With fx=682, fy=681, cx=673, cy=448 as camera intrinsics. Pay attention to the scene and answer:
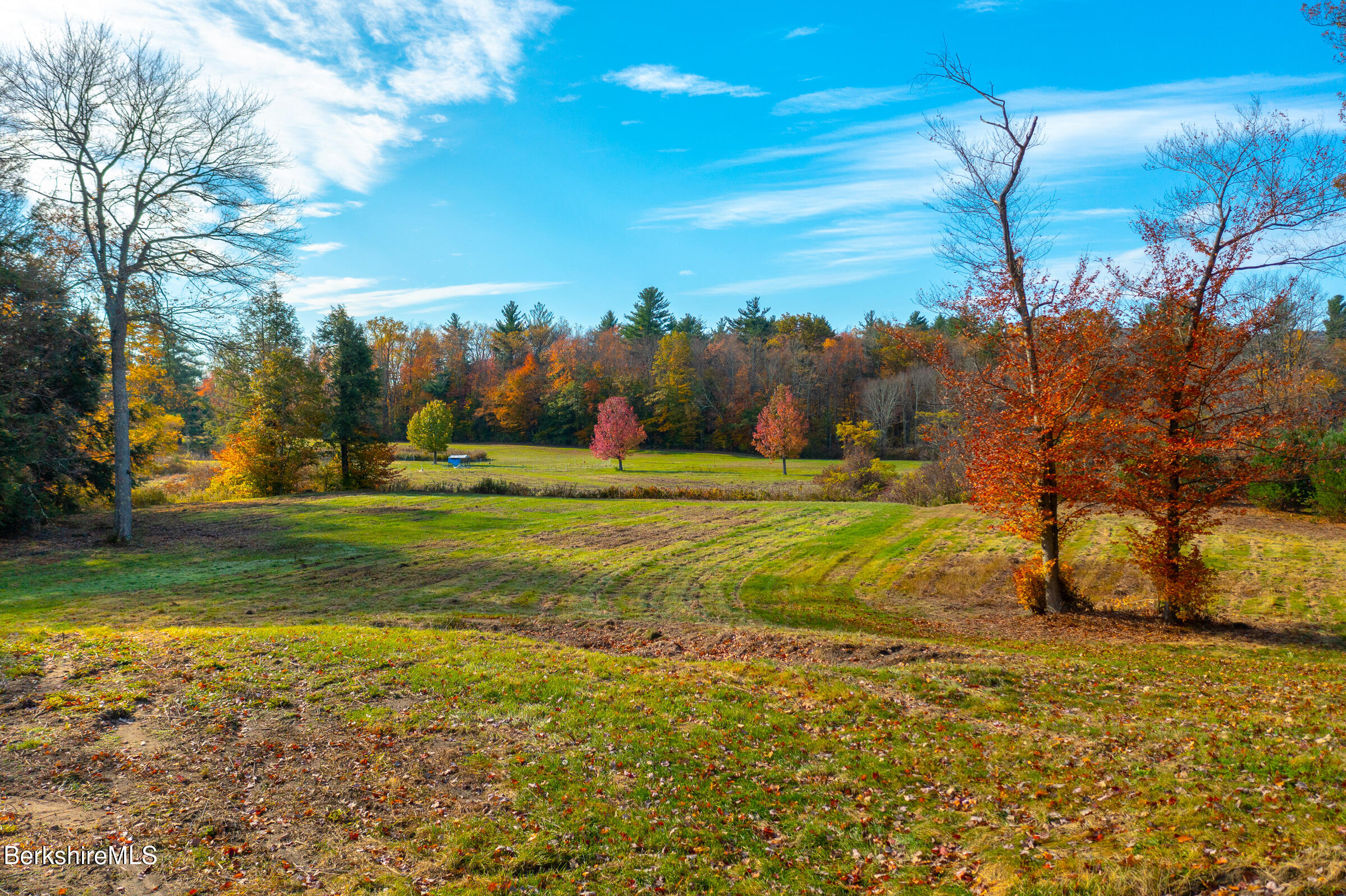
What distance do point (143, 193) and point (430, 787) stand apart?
67.0 ft

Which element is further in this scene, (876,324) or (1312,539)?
(876,324)

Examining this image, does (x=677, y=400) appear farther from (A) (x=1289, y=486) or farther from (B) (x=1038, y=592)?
(B) (x=1038, y=592)

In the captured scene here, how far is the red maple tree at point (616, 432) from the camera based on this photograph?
5950 cm

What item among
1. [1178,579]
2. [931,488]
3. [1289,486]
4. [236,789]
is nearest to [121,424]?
[236,789]

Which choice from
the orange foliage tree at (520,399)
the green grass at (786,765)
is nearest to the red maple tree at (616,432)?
the orange foliage tree at (520,399)

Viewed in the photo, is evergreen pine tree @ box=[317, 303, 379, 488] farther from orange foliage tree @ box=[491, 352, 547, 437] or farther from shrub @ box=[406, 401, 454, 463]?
orange foliage tree @ box=[491, 352, 547, 437]

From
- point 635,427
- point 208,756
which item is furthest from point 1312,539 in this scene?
point 635,427

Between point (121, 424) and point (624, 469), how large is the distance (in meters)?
42.6

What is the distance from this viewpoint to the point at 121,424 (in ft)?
63.6

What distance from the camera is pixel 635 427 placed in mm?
60656

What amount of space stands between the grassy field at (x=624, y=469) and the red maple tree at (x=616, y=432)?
157cm

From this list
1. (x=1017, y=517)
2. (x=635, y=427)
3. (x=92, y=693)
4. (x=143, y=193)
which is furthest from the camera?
(x=635, y=427)

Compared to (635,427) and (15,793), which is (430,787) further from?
(635,427)

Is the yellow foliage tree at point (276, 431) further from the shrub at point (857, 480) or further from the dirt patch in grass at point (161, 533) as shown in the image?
the shrub at point (857, 480)
